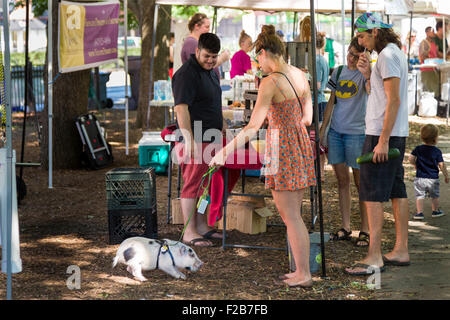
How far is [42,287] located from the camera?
16.3 feet

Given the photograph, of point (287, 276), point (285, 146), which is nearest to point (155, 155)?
point (287, 276)

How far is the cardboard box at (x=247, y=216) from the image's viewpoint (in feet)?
21.5

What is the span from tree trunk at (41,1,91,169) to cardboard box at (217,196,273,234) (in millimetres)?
4027

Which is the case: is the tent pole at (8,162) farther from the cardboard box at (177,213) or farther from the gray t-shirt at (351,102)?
the gray t-shirt at (351,102)

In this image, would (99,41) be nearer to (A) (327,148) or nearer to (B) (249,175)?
(B) (249,175)

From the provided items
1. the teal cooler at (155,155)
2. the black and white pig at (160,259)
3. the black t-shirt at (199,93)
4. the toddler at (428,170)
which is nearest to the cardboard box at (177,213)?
the black t-shirt at (199,93)

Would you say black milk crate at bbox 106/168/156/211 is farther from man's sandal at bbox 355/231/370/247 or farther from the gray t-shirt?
man's sandal at bbox 355/231/370/247

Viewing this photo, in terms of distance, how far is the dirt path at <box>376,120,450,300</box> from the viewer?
4.80m

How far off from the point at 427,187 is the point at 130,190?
10.6 feet

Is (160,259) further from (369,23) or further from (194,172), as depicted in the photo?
(369,23)

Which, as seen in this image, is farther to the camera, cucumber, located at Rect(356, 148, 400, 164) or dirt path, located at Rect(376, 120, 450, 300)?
cucumber, located at Rect(356, 148, 400, 164)

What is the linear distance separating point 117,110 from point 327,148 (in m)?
13.9

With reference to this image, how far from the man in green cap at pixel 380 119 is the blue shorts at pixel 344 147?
639mm

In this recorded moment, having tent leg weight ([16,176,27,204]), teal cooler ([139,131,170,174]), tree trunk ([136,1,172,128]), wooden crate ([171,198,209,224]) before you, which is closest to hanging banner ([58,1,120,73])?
teal cooler ([139,131,170,174])
